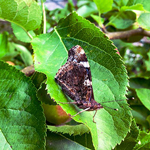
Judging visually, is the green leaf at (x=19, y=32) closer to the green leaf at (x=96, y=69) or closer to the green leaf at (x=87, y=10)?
the green leaf at (x=96, y=69)

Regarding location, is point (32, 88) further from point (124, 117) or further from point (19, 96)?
point (124, 117)

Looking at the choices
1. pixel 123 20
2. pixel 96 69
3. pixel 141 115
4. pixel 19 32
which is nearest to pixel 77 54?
pixel 96 69

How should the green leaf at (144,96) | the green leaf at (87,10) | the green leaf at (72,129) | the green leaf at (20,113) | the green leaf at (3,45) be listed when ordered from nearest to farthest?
1. the green leaf at (20,113)
2. the green leaf at (72,129)
3. the green leaf at (144,96)
4. the green leaf at (3,45)
5. the green leaf at (87,10)

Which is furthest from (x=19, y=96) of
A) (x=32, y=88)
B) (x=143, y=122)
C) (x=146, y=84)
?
(x=146, y=84)

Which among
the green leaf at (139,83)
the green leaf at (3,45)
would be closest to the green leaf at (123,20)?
the green leaf at (139,83)

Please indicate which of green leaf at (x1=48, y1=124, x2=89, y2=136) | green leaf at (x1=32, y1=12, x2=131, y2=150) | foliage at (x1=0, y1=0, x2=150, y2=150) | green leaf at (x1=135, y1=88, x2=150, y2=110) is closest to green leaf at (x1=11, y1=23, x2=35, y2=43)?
foliage at (x1=0, y1=0, x2=150, y2=150)

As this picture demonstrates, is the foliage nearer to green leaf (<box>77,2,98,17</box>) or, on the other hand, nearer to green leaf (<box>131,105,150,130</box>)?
green leaf (<box>131,105,150,130</box>)
